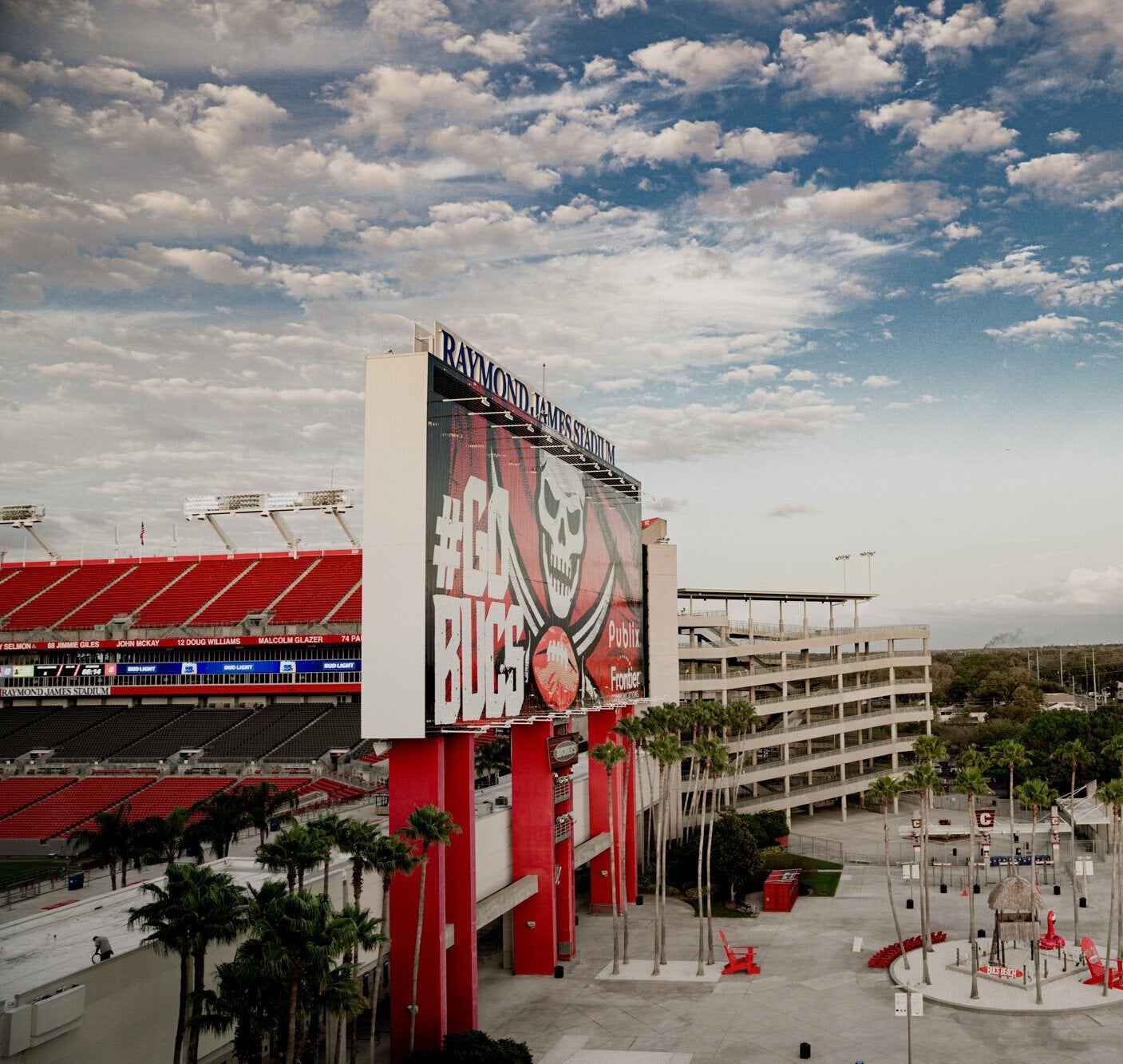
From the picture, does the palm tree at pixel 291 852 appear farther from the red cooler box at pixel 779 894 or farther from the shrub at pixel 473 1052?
the red cooler box at pixel 779 894

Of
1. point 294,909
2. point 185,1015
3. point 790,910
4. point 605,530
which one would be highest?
point 605,530

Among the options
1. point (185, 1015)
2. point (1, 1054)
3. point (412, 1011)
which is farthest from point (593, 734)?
point (1, 1054)

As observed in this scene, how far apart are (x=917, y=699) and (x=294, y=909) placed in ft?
574

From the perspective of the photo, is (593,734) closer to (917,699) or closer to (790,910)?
(790,910)

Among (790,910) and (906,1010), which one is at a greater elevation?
(906,1010)

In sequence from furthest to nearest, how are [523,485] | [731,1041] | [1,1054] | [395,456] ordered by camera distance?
[523,485] → [731,1041] → [395,456] → [1,1054]

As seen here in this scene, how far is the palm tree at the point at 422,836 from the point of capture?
3719 cm

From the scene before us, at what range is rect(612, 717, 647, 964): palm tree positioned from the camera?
58656 millimetres

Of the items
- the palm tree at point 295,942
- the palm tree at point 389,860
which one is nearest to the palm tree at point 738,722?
the palm tree at point 389,860

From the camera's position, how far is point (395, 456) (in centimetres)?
3928

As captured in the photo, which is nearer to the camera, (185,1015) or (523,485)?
(185,1015)

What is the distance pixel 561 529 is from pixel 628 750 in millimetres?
18794

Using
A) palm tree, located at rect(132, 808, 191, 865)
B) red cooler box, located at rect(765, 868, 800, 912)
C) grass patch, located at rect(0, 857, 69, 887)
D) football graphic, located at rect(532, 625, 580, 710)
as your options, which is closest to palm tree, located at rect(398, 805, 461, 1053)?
football graphic, located at rect(532, 625, 580, 710)

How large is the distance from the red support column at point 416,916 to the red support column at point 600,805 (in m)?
25.7
